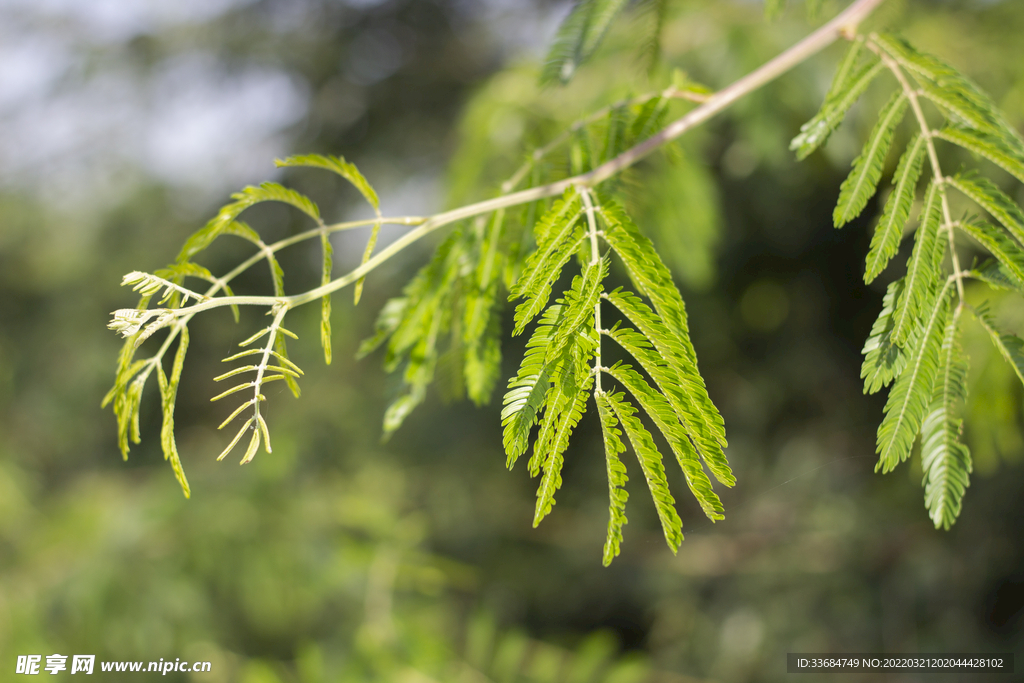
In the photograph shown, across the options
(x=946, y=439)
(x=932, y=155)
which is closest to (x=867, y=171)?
(x=932, y=155)

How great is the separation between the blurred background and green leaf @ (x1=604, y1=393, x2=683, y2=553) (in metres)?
Result: 0.89

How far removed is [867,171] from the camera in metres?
0.70

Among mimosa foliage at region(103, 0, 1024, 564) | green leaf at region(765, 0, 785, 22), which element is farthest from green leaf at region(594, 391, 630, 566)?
green leaf at region(765, 0, 785, 22)

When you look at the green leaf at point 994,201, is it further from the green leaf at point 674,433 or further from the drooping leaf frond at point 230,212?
the drooping leaf frond at point 230,212

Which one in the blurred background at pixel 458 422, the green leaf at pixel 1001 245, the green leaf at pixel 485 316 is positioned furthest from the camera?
the blurred background at pixel 458 422

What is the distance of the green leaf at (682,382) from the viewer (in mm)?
539

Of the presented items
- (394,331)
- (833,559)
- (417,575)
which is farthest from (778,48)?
(417,575)

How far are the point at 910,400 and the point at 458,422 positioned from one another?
9.55 feet

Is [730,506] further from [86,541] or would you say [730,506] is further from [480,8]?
[86,541]

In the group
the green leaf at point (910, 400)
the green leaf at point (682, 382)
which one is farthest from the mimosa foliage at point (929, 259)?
the green leaf at point (682, 382)

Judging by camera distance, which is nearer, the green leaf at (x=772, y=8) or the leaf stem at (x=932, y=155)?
the leaf stem at (x=932, y=155)

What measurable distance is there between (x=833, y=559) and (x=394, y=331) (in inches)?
105

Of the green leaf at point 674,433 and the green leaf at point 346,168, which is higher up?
the green leaf at point 346,168

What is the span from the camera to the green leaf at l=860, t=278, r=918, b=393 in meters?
0.59
